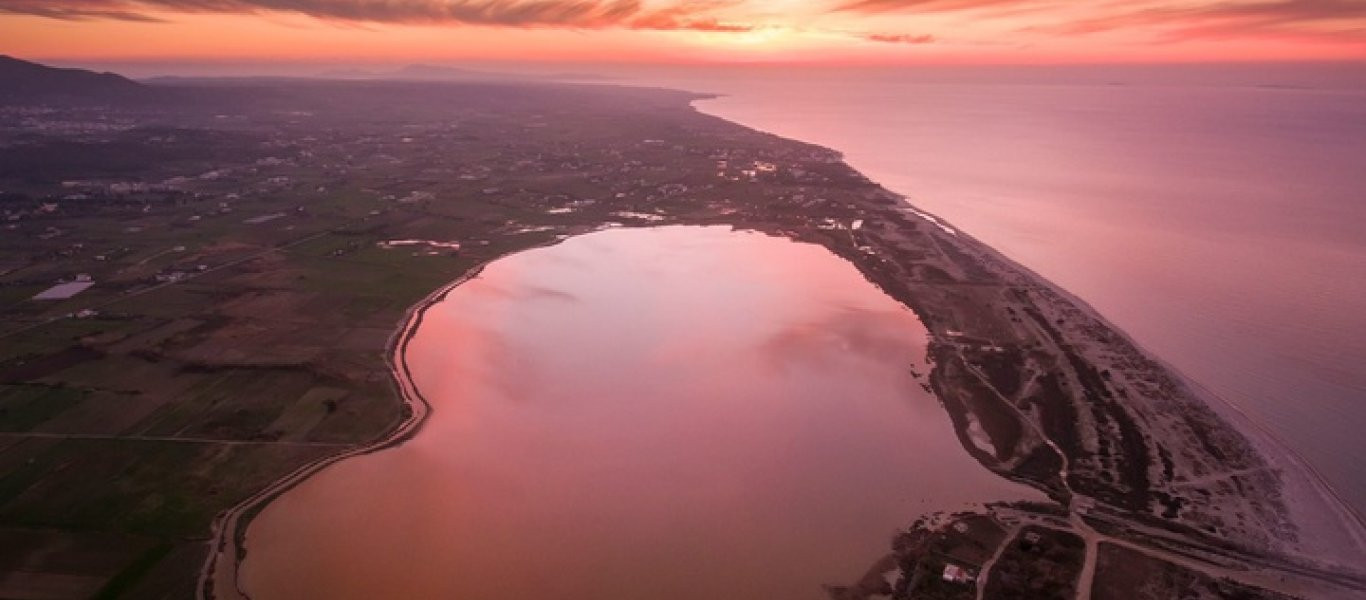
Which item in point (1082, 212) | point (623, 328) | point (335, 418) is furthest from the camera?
point (1082, 212)

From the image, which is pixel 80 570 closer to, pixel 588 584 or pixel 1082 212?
pixel 588 584

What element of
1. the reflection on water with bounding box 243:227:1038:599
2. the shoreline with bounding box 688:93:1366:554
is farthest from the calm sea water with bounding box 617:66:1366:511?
the reflection on water with bounding box 243:227:1038:599

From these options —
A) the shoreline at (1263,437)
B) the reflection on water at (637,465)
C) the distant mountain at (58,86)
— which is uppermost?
the distant mountain at (58,86)

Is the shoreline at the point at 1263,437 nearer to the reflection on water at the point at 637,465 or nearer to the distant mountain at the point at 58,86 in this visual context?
the reflection on water at the point at 637,465

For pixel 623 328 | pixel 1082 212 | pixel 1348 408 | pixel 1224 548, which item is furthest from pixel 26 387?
pixel 1082 212

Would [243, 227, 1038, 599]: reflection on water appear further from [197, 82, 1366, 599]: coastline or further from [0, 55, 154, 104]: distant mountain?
[0, 55, 154, 104]: distant mountain

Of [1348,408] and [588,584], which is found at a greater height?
[1348,408]

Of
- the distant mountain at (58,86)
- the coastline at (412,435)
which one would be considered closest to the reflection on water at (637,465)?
the coastline at (412,435)
